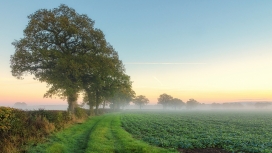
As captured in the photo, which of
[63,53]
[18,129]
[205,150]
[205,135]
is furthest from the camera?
[63,53]

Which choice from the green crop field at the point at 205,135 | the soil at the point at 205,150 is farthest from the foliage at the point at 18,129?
the soil at the point at 205,150

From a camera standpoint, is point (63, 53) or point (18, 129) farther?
point (63, 53)

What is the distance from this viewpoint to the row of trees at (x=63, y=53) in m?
30.8

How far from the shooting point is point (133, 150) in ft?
43.3

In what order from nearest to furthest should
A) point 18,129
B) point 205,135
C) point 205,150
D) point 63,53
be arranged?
point 205,150 < point 18,129 < point 205,135 < point 63,53

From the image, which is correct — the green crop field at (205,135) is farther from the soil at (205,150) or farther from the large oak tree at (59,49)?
the large oak tree at (59,49)

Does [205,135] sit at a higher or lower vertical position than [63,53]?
lower

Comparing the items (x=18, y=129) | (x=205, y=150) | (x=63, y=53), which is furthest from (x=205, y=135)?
(x=63, y=53)

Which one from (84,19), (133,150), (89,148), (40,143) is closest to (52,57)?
(84,19)

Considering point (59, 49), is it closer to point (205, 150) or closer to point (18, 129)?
point (18, 129)

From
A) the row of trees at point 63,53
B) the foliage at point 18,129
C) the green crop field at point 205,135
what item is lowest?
the green crop field at point 205,135

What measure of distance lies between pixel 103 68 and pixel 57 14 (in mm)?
12687

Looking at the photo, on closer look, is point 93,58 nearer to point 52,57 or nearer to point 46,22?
point 52,57

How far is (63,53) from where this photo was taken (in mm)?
32938
